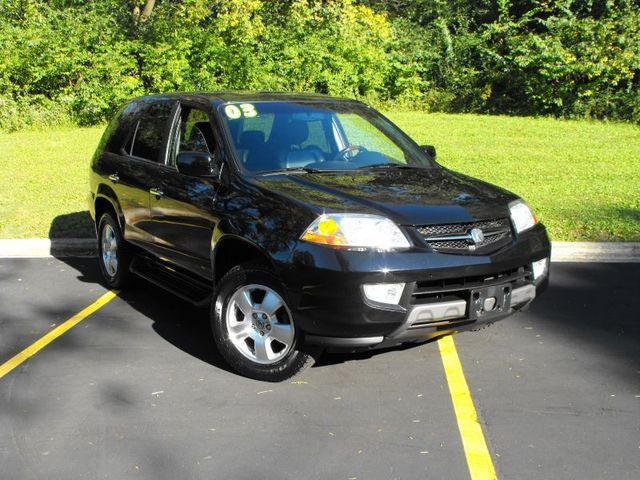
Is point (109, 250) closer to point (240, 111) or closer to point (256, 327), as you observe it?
point (240, 111)

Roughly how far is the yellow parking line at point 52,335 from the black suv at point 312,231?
0.65 m

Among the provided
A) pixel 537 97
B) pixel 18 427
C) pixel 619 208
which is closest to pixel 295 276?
pixel 18 427

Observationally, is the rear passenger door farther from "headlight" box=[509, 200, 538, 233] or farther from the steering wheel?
"headlight" box=[509, 200, 538, 233]

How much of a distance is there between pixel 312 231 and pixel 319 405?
98 centimetres

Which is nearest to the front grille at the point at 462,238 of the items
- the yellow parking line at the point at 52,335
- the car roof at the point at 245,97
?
the car roof at the point at 245,97

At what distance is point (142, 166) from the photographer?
6.22 metres

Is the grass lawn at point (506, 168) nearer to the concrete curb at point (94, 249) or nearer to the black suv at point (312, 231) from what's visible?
the concrete curb at point (94, 249)

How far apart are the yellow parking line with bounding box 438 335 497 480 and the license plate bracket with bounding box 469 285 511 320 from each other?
47 cm

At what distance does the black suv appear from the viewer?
4.33 m

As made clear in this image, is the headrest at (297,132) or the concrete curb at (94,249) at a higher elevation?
the headrest at (297,132)

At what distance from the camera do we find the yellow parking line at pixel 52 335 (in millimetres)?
5219

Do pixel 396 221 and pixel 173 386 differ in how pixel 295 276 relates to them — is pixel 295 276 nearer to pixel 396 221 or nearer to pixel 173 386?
pixel 396 221

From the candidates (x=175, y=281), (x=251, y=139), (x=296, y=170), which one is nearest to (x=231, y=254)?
(x=296, y=170)

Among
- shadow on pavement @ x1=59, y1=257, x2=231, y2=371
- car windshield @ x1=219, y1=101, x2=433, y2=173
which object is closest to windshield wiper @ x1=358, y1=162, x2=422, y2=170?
car windshield @ x1=219, y1=101, x2=433, y2=173
